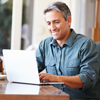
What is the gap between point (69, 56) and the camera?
1.67 meters

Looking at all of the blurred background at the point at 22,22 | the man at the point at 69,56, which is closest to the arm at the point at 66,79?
the man at the point at 69,56

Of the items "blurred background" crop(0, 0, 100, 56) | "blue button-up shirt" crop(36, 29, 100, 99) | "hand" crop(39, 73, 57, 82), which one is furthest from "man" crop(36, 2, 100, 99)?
"blurred background" crop(0, 0, 100, 56)

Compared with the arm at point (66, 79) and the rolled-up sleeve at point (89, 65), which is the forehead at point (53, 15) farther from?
the arm at point (66, 79)

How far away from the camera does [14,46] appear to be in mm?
3336

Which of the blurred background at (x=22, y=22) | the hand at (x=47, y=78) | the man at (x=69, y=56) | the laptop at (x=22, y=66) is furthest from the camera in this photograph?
the blurred background at (x=22, y=22)

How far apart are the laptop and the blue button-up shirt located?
1.29 feet

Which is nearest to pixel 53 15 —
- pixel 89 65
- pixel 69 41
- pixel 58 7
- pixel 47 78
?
pixel 58 7

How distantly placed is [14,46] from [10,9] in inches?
22.0

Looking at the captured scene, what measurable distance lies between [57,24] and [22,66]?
0.64 meters

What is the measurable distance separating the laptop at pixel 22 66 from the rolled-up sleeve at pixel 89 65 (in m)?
0.39

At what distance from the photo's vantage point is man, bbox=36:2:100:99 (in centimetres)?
151

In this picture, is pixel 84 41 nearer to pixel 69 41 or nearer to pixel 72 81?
pixel 69 41

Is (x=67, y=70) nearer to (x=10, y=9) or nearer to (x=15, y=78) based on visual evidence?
(x=15, y=78)

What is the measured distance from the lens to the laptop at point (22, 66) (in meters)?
1.18
